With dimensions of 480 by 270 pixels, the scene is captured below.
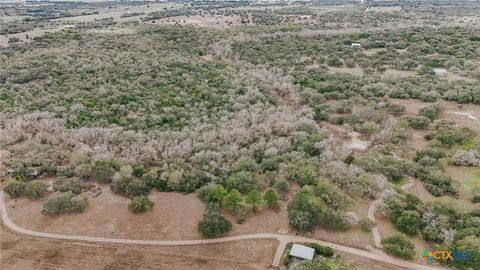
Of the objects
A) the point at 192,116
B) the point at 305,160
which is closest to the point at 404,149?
the point at 305,160

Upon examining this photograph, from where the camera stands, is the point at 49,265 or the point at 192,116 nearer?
the point at 49,265

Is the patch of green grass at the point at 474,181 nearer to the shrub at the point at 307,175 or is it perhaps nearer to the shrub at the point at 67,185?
the shrub at the point at 307,175

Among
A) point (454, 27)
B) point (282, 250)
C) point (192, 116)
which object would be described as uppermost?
point (454, 27)

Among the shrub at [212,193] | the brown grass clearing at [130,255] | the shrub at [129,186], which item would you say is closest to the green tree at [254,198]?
the shrub at [212,193]

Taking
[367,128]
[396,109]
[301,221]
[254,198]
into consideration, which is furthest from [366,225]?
[396,109]

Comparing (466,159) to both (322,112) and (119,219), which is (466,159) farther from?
(119,219)

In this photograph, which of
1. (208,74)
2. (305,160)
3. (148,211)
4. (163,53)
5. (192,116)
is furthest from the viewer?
(163,53)

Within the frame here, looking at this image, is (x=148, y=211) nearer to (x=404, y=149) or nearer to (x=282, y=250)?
(x=282, y=250)
